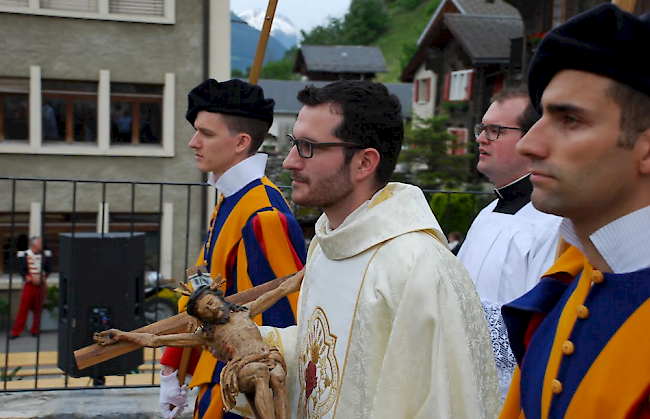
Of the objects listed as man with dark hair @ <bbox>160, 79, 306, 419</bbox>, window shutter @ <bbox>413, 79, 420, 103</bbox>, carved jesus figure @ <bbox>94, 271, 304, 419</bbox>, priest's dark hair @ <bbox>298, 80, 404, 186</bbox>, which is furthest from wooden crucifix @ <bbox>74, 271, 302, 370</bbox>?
window shutter @ <bbox>413, 79, 420, 103</bbox>

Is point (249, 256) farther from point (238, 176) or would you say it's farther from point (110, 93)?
point (110, 93)

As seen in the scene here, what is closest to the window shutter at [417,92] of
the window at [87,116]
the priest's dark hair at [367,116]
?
the window at [87,116]

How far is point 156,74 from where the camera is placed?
1830 cm

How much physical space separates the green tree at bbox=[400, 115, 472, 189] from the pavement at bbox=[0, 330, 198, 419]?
21331 mm

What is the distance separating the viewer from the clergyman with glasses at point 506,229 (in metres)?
2.91

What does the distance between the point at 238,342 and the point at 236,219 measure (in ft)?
3.75

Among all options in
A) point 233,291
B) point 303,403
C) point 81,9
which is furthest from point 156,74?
point 303,403

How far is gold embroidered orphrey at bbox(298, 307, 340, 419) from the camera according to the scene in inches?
84.4

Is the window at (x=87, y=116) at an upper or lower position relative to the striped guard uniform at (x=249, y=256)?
upper

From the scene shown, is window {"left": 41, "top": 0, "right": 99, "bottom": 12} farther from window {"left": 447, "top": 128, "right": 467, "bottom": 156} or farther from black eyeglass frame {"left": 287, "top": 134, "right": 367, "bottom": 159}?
black eyeglass frame {"left": 287, "top": 134, "right": 367, "bottom": 159}

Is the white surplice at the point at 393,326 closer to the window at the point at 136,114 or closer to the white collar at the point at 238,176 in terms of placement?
the white collar at the point at 238,176

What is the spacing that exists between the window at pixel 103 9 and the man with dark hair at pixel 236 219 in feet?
49.9

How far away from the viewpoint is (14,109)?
1795 cm

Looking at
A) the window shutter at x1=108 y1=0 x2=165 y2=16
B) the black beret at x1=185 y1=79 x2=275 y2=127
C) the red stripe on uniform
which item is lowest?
the red stripe on uniform
